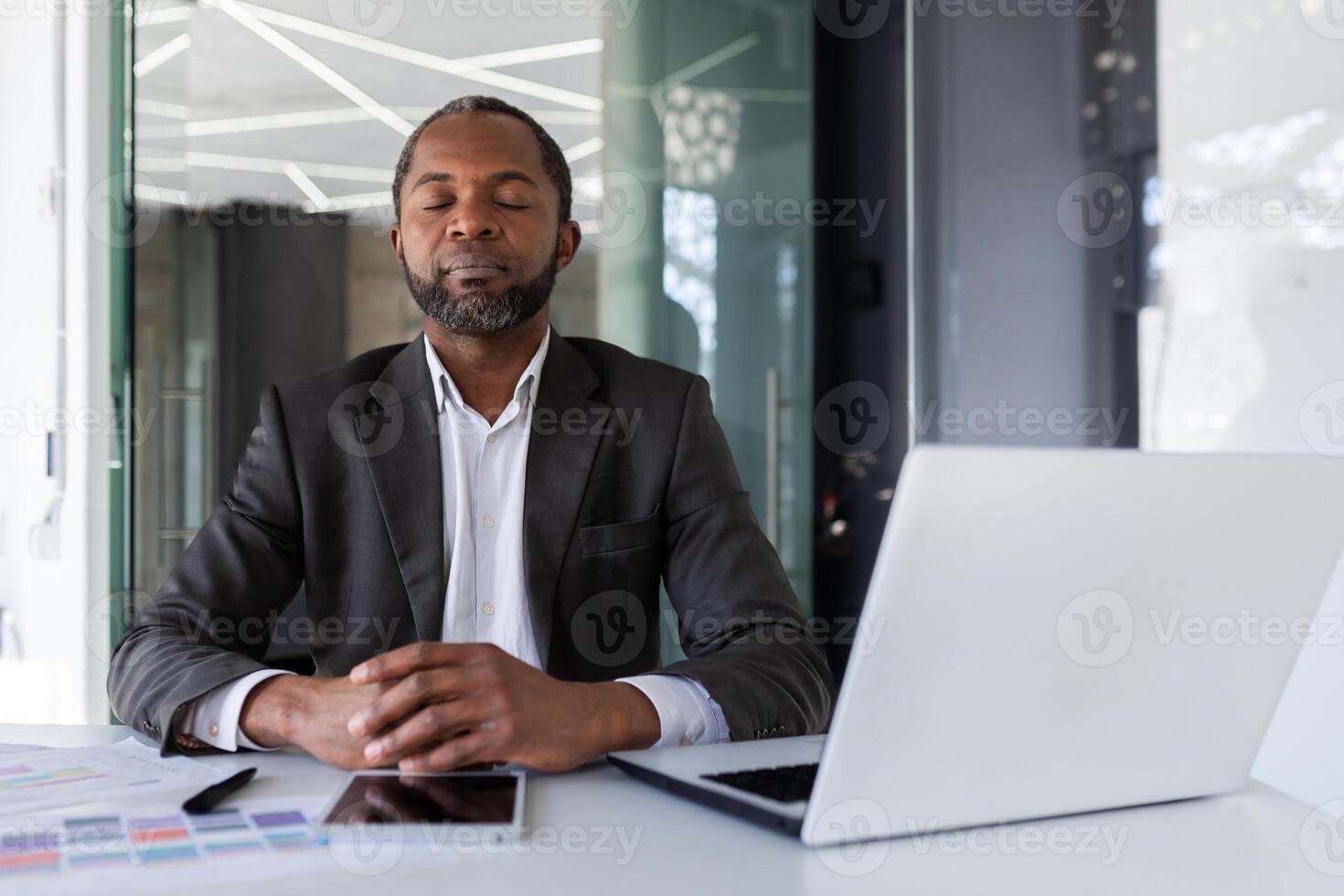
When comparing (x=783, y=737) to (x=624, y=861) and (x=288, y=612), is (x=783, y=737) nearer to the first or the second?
(x=624, y=861)

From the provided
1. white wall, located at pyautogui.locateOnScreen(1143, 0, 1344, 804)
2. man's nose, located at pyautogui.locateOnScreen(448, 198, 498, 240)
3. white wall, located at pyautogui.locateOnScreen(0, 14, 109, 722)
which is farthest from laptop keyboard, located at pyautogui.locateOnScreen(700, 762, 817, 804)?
white wall, located at pyautogui.locateOnScreen(0, 14, 109, 722)

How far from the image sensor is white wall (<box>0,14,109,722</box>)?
293 centimetres

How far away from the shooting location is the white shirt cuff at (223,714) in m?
1.18

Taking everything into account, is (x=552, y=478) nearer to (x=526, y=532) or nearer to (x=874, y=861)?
(x=526, y=532)

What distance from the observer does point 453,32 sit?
11.3 feet

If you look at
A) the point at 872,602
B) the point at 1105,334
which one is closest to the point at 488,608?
the point at 872,602

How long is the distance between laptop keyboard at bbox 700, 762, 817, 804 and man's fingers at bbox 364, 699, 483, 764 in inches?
8.5

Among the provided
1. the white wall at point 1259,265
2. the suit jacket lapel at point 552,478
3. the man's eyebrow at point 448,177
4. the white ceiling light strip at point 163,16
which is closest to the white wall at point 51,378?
the white ceiling light strip at point 163,16

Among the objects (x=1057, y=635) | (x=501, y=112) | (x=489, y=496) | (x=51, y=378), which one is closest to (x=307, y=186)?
(x=51, y=378)

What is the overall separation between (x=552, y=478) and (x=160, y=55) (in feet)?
6.66

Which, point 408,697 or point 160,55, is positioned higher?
point 160,55

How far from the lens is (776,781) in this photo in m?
0.96

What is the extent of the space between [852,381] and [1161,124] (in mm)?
1281

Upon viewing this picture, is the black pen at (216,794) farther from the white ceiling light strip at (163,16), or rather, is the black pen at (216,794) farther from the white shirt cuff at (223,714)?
the white ceiling light strip at (163,16)
